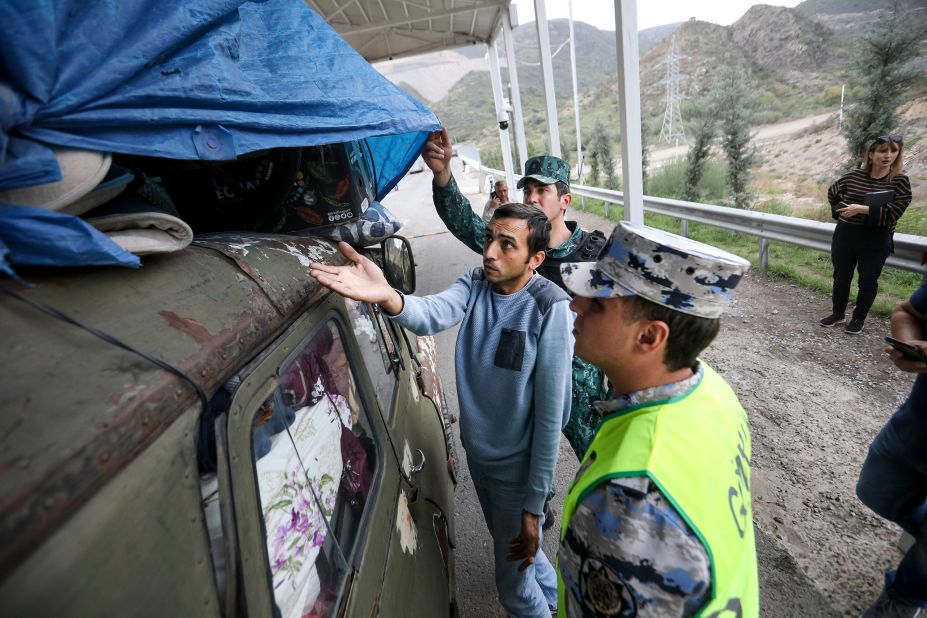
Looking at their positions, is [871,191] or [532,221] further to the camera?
[871,191]

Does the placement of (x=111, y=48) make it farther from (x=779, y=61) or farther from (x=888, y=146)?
(x=779, y=61)

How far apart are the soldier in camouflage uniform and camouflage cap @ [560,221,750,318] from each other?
112 centimetres

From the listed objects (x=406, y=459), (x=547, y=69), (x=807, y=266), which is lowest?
(x=807, y=266)

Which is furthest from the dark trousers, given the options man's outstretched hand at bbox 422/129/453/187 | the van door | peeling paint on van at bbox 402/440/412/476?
man's outstretched hand at bbox 422/129/453/187

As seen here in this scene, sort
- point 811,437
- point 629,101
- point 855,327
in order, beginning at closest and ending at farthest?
point 811,437, point 855,327, point 629,101

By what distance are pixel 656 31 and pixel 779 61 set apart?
3454 inches

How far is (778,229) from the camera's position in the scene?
17.1 feet

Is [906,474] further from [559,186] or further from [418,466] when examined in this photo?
[559,186]

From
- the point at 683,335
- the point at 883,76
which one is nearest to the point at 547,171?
the point at 683,335

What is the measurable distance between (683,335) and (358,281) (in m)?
0.96

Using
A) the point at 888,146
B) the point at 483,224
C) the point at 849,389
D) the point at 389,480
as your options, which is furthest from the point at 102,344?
the point at 888,146

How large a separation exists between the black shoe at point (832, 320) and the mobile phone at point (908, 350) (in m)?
3.05

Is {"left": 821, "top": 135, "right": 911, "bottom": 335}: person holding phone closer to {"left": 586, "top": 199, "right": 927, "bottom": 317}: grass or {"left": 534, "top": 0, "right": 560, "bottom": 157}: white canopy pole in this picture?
{"left": 586, "top": 199, "right": 927, "bottom": 317}: grass

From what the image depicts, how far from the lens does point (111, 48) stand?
3.00ft
